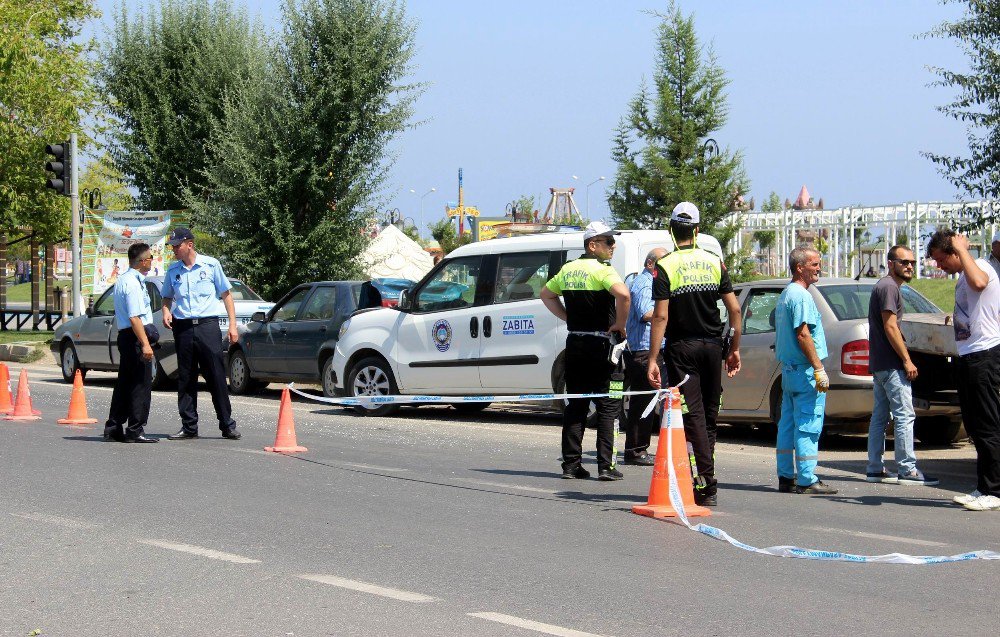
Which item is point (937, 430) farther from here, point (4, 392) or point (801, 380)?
point (4, 392)

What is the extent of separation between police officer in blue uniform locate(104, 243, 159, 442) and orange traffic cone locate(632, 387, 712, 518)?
18.1 ft

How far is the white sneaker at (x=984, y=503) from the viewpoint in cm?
861

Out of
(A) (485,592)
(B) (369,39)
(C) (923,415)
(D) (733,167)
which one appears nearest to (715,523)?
(A) (485,592)

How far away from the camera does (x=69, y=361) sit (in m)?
20.9

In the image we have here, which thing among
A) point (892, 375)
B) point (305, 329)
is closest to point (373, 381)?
point (305, 329)

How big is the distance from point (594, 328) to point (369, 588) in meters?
3.96

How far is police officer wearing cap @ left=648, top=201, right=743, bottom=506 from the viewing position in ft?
28.0

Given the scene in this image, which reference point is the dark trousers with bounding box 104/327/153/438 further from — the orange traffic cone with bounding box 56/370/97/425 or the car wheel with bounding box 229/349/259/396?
the car wheel with bounding box 229/349/259/396

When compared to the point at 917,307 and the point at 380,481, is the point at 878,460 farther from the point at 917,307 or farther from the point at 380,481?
the point at 380,481

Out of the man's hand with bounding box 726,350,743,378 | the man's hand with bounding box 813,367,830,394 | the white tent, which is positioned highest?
the white tent

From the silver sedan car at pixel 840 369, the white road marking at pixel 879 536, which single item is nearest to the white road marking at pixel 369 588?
the white road marking at pixel 879 536

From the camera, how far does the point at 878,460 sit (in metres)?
10.2

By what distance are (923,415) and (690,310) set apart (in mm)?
4101

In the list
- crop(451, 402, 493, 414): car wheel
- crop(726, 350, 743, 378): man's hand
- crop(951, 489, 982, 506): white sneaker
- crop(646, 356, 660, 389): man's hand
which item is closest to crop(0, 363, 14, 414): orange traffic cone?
crop(451, 402, 493, 414): car wheel
